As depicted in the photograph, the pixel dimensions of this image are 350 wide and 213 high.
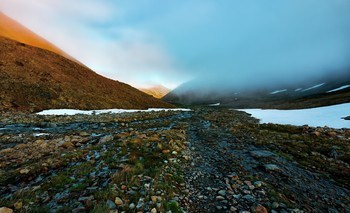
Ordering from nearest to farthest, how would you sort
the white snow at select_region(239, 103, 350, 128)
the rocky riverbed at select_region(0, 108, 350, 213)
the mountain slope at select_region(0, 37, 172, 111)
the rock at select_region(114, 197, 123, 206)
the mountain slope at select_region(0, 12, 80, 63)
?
the rock at select_region(114, 197, 123, 206)
the rocky riverbed at select_region(0, 108, 350, 213)
the white snow at select_region(239, 103, 350, 128)
the mountain slope at select_region(0, 37, 172, 111)
the mountain slope at select_region(0, 12, 80, 63)

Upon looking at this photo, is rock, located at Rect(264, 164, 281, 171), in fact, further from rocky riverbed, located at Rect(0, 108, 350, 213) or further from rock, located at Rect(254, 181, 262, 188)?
rock, located at Rect(254, 181, 262, 188)

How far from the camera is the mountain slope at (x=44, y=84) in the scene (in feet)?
125

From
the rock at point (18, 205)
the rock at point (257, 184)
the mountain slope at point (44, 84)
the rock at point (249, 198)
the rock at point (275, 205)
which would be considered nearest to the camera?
the rock at point (18, 205)

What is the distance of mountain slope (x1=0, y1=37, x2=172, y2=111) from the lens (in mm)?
38181

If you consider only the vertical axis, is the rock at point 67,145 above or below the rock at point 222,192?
above

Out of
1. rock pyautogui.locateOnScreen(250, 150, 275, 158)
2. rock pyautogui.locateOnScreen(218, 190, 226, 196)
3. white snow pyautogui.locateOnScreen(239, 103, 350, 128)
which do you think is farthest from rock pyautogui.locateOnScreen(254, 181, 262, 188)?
white snow pyautogui.locateOnScreen(239, 103, 350, 128)

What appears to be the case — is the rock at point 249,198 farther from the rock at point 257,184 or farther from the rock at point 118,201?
the rock at point 118,201

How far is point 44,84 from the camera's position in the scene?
4731 centimetres

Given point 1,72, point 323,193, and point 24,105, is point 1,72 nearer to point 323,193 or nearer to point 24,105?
point 24,105

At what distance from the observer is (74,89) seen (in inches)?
2069

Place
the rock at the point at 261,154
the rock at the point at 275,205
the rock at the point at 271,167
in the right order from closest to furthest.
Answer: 1. the rock at the point at 275,205
2. the rock at the point at 271,167
3. the rock at the point at 261,154

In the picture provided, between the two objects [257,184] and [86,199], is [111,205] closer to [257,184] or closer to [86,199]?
[86,199]

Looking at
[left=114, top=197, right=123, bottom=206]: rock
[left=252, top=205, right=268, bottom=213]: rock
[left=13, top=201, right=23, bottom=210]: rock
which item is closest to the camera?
[left=13, top=201, right=23, bottom=210]: rock

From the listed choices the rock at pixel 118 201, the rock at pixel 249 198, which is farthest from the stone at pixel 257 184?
the rock at pixel 118 201
